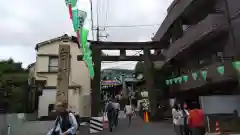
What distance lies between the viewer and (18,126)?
34.6 ft

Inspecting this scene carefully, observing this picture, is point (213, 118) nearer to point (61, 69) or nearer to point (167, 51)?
point (61, 69)

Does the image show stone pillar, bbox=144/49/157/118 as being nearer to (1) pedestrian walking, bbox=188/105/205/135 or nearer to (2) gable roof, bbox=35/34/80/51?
(2) gable roof, bbox=35/34/80/51

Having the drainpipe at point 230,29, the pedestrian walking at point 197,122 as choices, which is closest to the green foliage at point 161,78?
the drainpipe at point 230,29

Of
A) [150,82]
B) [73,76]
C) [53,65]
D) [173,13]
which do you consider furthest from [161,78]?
[53,65]

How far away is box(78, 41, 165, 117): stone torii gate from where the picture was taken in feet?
63.0

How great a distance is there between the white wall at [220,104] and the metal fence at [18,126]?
8.54m

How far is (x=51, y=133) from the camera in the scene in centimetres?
461

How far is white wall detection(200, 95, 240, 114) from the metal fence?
854cm

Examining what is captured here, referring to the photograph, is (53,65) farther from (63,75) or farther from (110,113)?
(63,75)

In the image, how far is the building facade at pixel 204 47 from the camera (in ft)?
42.9

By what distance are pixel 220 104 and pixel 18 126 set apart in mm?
10589

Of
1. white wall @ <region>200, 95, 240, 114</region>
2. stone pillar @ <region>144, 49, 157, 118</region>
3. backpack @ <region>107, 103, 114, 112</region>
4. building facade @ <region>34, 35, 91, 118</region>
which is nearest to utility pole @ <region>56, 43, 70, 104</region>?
backpack @ <region>107, 103, 114, 112</region>

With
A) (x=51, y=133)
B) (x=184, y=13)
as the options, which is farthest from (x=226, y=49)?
(x=51, y=133)

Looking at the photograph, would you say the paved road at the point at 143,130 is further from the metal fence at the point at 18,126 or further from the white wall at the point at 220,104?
the metal fence at the point at 18,126
